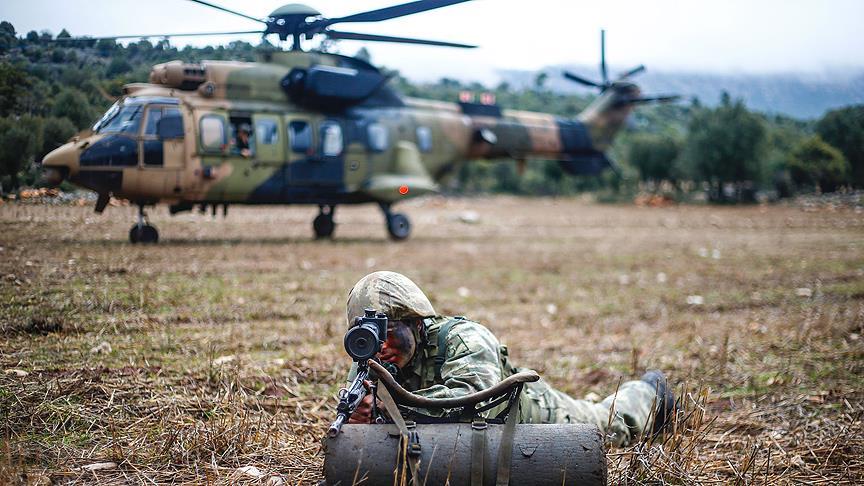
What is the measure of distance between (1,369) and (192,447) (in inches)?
48.7

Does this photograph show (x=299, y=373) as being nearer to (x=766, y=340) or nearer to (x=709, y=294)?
(x=766, y=340)

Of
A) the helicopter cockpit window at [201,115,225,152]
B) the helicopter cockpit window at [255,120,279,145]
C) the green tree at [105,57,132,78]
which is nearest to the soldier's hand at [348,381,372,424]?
the green tree at [105,57,132,78]

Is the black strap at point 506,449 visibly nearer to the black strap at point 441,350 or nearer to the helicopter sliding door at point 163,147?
the black strap at point 441,350

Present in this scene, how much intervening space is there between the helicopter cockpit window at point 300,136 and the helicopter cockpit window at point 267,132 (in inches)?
9.9

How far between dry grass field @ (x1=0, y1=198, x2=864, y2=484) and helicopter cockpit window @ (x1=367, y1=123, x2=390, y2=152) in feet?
9.00

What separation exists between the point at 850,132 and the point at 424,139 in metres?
7.08

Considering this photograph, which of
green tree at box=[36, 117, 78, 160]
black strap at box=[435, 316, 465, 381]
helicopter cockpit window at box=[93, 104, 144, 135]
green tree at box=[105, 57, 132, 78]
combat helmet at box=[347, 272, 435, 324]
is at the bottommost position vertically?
black strap at box=[435, 316, 465, 381]

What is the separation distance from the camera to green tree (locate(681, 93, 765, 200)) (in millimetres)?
16516

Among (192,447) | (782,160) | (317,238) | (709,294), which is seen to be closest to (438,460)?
(192,447)

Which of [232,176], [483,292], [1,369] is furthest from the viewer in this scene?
[232,176]

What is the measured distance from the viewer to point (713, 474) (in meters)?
3.44

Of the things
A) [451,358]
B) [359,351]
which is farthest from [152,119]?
[359,351]

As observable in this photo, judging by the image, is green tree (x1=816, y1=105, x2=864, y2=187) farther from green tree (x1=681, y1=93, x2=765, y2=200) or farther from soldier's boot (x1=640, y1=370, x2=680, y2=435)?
soldier's boot (x1=640, y1=370, x2=680, y2=435)

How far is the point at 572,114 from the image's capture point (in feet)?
107
